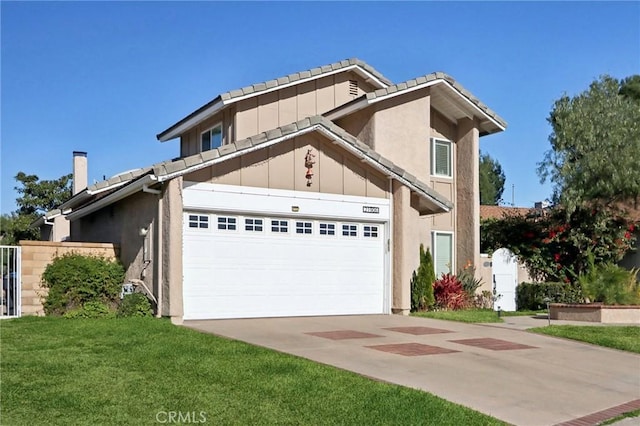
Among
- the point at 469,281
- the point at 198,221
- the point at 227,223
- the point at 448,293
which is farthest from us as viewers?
the point at 469,281

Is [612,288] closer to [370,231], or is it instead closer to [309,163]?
[370,231]

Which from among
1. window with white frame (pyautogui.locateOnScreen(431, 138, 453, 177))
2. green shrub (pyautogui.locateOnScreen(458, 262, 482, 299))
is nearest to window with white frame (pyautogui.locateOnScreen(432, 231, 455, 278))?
green shrub (pyautogui.locateOnScreen(458, 262, 482, 299))

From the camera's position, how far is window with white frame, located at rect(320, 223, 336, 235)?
16.2 m

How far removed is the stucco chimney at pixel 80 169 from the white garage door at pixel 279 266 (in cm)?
1146

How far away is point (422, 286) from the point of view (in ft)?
58.7

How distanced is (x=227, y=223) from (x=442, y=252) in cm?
922

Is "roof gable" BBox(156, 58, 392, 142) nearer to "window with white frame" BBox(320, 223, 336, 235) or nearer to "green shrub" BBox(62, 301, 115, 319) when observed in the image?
"window with white frame" BBox(320, 223, 336, 235)

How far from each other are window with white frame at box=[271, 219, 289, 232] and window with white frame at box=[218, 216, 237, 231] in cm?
98

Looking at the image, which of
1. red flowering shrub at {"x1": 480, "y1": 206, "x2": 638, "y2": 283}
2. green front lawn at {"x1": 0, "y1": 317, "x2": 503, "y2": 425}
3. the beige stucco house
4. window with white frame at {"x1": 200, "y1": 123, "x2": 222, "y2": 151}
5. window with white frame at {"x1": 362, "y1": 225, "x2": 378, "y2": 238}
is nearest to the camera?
green front lawn at {"x1": 0, "y1": 317, "x2": 503, "y2": 425}

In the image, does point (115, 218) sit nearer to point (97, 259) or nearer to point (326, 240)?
point (97, 259)

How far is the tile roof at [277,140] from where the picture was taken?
13781 mm

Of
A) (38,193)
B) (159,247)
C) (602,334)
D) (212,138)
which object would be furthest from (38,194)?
(602,334)

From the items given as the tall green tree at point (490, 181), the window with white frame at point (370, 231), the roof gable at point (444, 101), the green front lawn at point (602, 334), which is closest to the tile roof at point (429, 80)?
the roof gable at point (444, 101)

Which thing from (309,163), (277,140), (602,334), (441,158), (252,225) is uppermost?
(441,158)
